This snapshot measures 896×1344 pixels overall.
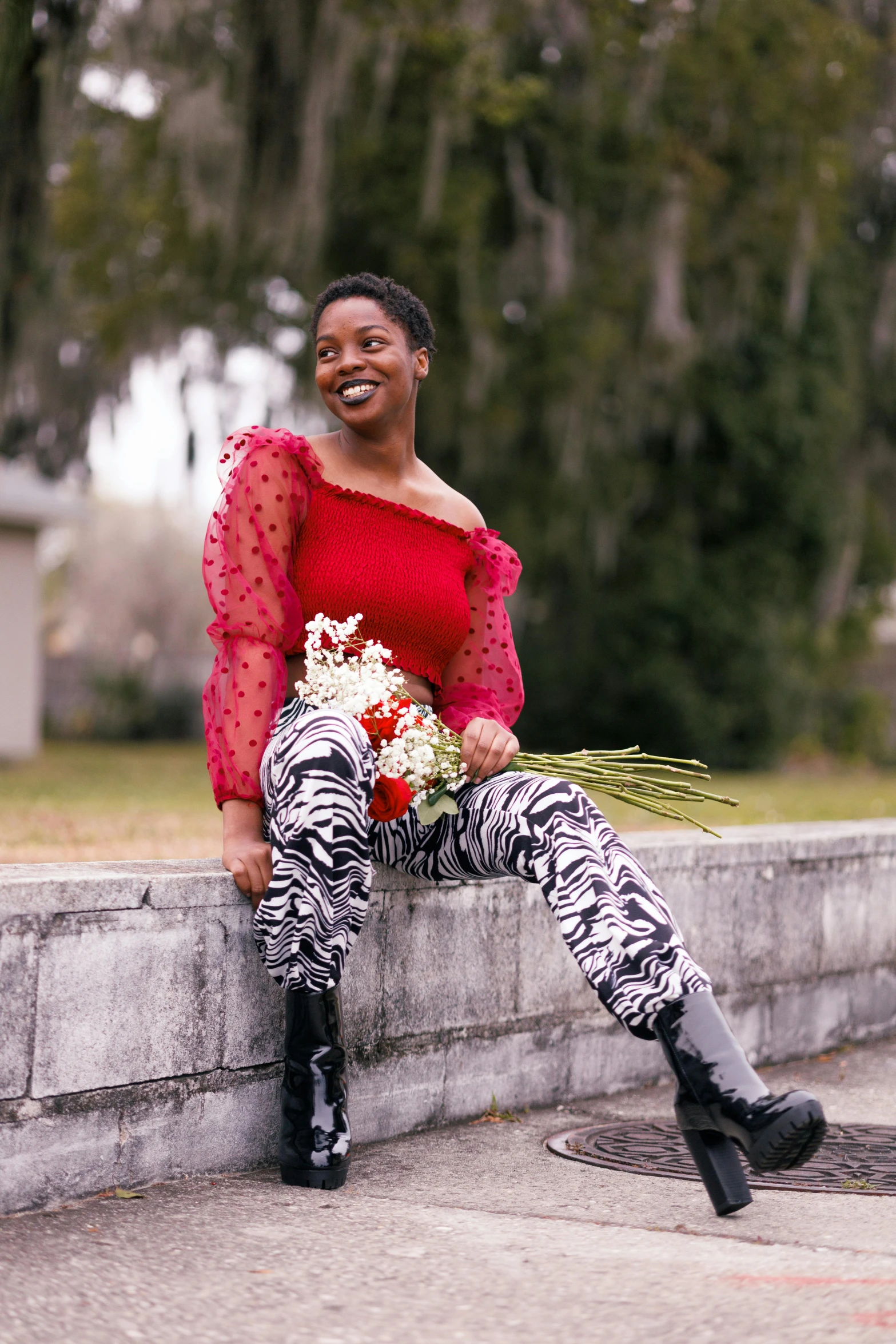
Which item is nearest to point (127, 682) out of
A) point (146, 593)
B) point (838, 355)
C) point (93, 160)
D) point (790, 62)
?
point (93, 160)

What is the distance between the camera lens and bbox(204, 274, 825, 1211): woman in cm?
273

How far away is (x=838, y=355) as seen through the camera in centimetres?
1680

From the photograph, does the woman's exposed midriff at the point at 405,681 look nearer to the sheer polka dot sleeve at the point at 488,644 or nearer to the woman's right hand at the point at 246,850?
the sheer polka dot sleeve at the point at 488,644

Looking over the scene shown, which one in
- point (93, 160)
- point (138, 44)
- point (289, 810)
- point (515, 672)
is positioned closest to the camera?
point (289, 810)

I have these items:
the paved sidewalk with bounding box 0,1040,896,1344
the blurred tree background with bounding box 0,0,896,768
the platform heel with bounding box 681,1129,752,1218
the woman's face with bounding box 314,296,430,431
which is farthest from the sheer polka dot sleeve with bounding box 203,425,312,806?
the blurred tree background with bounding box 0,0,896,768

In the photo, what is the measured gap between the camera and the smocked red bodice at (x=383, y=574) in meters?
3.13

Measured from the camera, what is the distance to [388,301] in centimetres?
330

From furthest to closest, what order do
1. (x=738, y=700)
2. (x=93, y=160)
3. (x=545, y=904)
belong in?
1. (x=738, y=700)
2. (x=93, y=160)
3. (x=545, y=904)

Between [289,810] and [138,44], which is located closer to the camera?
[289,810]

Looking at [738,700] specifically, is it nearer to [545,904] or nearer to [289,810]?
[545,904]

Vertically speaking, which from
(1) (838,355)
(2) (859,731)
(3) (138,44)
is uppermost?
(3) (138,44)

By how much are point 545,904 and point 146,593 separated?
42.0 metres

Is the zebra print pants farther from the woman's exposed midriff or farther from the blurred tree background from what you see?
the blurred tree background

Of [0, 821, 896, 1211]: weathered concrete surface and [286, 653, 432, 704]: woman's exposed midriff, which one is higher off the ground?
[286, 653, 432, 704]: woman's exposed midriff
